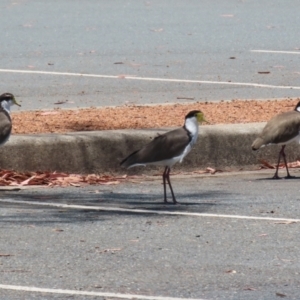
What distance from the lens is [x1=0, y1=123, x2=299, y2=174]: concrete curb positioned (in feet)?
38.0

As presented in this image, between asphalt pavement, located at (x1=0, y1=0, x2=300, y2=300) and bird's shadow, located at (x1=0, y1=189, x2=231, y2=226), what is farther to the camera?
bird's shadow, located at (x1=0, y1=189, x2=231, y2=226)

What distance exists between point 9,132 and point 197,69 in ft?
19.8

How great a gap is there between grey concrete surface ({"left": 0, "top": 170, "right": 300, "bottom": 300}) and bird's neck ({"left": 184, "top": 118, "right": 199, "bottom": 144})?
52 centimetres

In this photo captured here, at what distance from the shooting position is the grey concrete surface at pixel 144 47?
15164mm

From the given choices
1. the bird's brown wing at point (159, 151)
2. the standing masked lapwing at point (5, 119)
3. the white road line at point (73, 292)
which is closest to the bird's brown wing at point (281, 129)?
the bird's brown wing at point (159, 151)

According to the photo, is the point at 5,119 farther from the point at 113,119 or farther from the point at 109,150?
the point at 113,119

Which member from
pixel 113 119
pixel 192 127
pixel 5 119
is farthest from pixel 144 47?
pixel 192 127

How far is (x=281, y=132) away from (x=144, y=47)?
22.6 feet

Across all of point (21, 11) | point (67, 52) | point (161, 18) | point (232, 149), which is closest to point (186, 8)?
point (161, 18)

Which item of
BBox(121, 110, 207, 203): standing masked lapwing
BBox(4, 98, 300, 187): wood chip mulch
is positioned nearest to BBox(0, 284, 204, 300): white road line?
BBox(121, 110, 207, 203): standing masked lapwing

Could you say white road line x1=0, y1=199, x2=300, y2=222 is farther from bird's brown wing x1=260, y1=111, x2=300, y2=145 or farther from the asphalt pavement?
bird's brown wing x1=260, y1=111, x2=300, y2=145

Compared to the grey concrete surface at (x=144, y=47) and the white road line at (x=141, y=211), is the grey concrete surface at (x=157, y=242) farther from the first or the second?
the grey concrete surface at (x=144, y=47)

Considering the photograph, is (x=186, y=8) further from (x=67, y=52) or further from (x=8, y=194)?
(x=8, y=194)

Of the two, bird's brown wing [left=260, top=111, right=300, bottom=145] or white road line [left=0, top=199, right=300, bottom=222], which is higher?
bird's brown wing [left=260, top=111, right=300, bottom=145]
